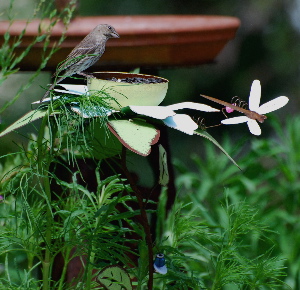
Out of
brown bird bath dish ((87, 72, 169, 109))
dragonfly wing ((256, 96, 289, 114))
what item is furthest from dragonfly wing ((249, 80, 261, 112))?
brown bird bath dish ((87, 72, 169, 109))

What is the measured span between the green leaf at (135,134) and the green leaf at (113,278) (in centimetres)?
21

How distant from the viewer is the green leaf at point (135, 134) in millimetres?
708

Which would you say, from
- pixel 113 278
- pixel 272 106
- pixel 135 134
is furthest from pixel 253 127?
pixel 113 278

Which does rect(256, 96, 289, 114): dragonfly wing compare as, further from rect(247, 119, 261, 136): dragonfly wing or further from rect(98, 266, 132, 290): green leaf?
rect(98, 266, 132, 290): green leaf

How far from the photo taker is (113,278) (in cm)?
83

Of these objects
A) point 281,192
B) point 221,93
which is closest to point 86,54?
point 281,192

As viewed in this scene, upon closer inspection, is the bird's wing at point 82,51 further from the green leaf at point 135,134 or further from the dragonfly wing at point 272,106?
the dragonfly wing at point 272,106

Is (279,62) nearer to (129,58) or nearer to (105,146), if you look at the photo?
(129,58)

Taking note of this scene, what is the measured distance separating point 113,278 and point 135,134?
0.22 metres

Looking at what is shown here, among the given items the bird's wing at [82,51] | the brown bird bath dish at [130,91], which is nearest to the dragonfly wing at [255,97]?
the brown bird bath dish at [130,91]

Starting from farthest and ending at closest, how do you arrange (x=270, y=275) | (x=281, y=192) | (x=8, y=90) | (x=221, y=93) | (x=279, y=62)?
(x=279, y=62) → (x=221, y=93) → (x=8, y=90) → (x=281, y=192) → (x=270, y=275)

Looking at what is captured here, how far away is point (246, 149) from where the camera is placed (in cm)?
354

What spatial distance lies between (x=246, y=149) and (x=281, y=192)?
162 centimetres

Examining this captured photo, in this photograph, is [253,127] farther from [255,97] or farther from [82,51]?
[82,51]
